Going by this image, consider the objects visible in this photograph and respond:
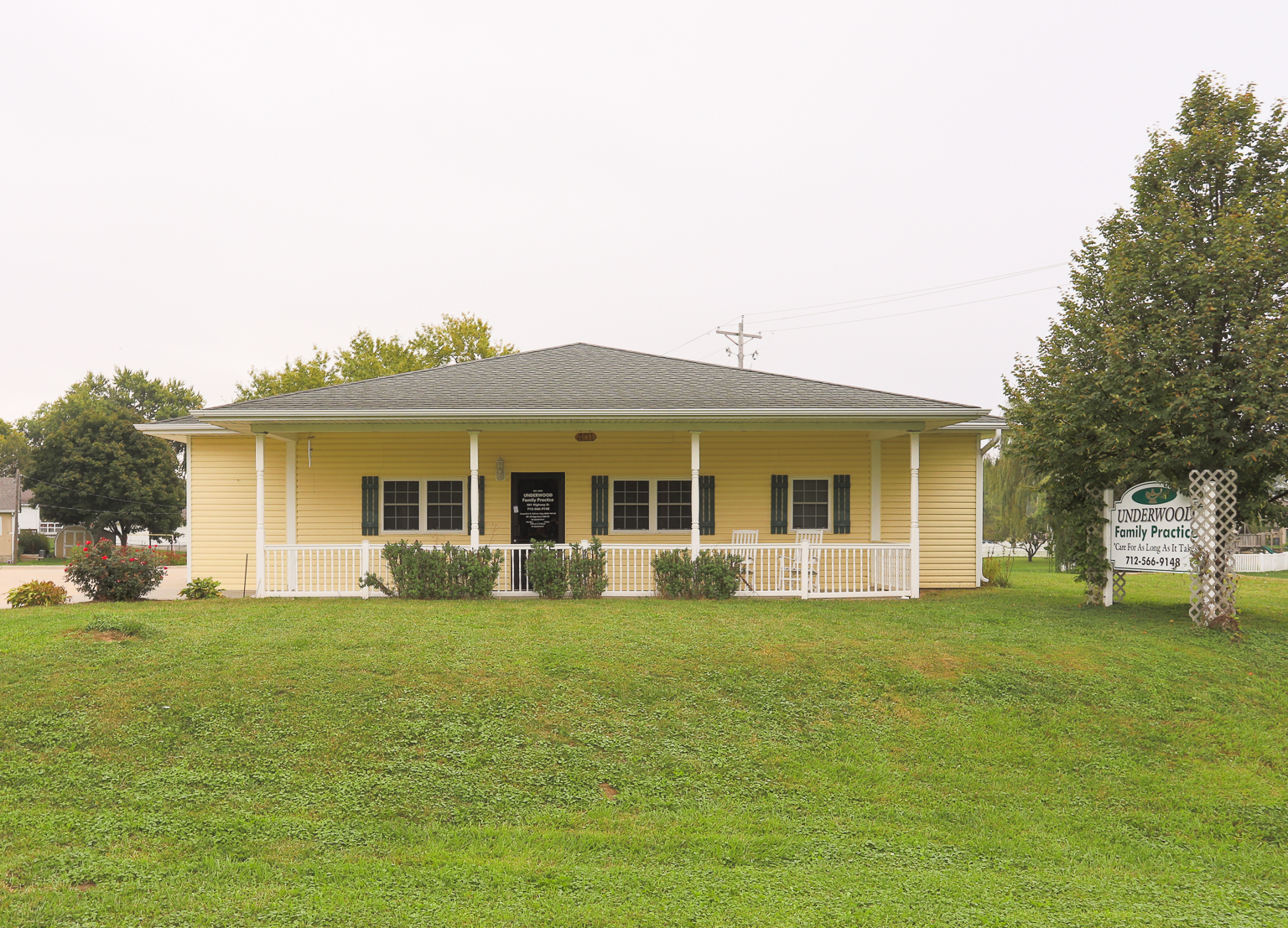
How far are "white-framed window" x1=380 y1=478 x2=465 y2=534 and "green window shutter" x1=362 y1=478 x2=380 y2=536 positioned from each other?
0.14 metres

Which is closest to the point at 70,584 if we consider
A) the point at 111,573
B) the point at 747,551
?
the point at 111,573

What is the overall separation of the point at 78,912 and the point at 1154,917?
5013mm

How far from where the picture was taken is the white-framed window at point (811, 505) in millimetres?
13352

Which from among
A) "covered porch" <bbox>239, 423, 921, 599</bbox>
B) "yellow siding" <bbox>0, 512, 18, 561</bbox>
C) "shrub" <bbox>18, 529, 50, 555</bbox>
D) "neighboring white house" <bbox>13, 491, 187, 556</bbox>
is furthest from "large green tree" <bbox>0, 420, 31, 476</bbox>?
"covered porch" <bbox>239, 423, 921, 599</bbox>

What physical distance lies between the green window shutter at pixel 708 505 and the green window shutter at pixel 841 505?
6.65 ft

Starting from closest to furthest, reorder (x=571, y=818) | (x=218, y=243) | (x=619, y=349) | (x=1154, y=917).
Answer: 1. (x=1154, y=917)
2. (x=571, y=818)
3. (x=619, y=349)
4. (x=218, y=243)

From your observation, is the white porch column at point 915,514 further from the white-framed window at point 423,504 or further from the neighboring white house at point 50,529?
the neighboring white house at point 50,529

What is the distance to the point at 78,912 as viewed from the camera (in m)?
3.54

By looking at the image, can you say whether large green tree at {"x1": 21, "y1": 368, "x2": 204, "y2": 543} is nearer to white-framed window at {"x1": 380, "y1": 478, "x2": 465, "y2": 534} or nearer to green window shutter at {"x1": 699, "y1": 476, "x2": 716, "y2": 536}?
white-framed window at {"x1": 380, "y1": 478, "x2": 465, "y2": 534}

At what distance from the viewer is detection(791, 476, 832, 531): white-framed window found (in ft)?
43.8

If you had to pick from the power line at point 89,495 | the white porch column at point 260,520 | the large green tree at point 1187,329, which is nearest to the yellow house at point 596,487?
the white porch column at point 260,520

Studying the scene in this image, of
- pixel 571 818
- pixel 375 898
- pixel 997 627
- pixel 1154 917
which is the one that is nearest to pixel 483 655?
pixel 571 818

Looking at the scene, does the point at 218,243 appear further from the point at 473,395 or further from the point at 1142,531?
the point at 1142,531

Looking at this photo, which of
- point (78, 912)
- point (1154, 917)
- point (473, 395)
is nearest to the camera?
point (78, 912)
